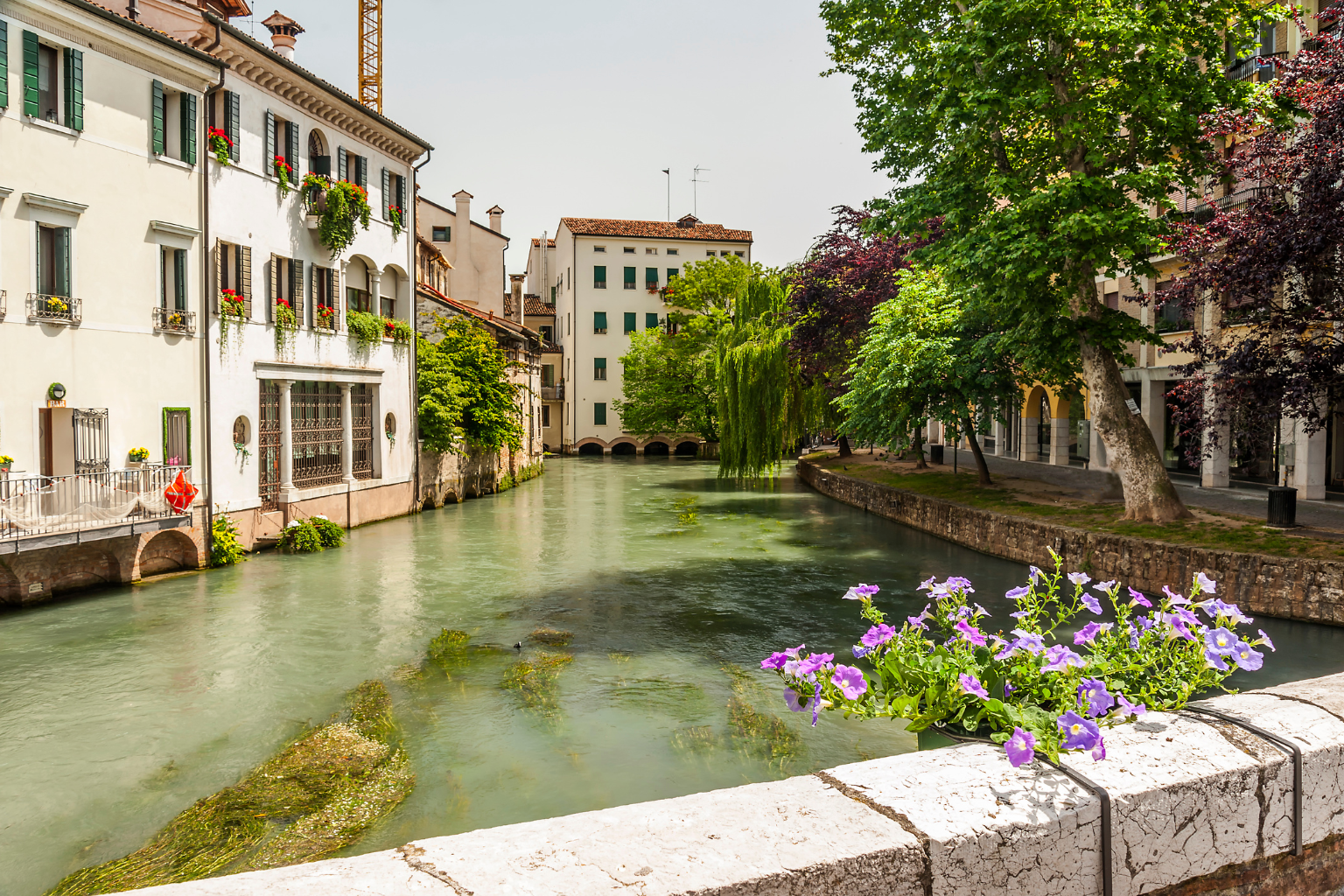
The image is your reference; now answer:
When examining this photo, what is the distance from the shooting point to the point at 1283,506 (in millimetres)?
14602

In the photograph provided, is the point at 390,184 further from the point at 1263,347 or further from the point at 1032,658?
the point at 1032,658

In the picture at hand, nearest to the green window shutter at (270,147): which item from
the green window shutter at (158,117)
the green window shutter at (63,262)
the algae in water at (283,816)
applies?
the green window shutter at (158,117)

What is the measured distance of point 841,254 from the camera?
31.3 metres

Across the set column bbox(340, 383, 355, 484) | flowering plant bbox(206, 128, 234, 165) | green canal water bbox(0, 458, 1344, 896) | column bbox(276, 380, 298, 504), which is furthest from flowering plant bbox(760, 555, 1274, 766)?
column bbox(340, 383, 355, 484)

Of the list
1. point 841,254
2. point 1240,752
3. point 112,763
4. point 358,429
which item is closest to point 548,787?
point 112,763

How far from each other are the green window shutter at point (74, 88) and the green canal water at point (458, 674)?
7.72 m

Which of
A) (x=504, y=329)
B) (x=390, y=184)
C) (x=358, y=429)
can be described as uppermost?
(x=390, y=184)

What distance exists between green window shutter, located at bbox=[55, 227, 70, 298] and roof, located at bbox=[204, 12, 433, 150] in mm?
5658

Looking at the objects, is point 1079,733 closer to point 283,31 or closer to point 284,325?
point 284,325

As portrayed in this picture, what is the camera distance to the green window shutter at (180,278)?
17.0 metres

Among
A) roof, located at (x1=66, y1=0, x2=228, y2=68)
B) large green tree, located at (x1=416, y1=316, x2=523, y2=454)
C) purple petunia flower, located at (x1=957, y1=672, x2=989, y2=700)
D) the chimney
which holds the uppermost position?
the chimney

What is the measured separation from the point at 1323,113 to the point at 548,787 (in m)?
13.1

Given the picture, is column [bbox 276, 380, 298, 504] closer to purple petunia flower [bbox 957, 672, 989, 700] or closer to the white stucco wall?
the white stucco wall

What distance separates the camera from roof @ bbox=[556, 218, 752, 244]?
54188 millimetres
